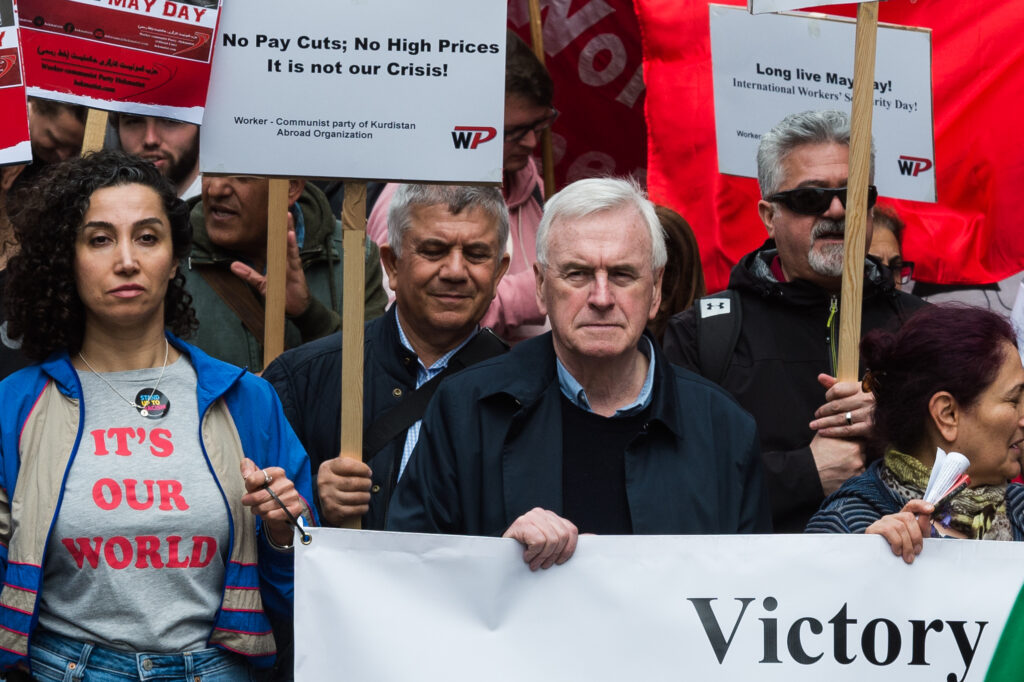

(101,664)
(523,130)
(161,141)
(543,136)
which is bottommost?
(101,664)

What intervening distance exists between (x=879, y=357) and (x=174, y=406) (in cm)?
172

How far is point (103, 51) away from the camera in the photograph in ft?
13.3

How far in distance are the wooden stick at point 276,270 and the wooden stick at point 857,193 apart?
1.61 meters

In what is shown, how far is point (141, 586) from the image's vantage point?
3494 millimetres

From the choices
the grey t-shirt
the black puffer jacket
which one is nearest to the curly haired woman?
the grey t-shirt

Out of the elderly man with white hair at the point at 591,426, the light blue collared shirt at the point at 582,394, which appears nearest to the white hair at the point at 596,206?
the elderly man with white hair at the point at 591,426

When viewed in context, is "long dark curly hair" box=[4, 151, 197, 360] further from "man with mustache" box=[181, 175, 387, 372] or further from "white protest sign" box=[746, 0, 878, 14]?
Answer: "white protest sign" box=[746, 0, 878, 14]

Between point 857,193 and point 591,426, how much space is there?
3.50 feet

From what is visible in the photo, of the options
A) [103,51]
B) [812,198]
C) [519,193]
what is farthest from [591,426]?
[519,193]

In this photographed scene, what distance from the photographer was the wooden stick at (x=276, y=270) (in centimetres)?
465

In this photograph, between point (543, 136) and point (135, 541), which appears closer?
point (135, 541)

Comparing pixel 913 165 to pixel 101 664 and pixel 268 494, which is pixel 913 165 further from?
pixel 101 664

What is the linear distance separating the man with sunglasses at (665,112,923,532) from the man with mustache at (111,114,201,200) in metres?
1.83

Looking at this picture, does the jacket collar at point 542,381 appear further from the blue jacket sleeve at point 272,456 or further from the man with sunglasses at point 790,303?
the man with sunglasses at point 790,303
